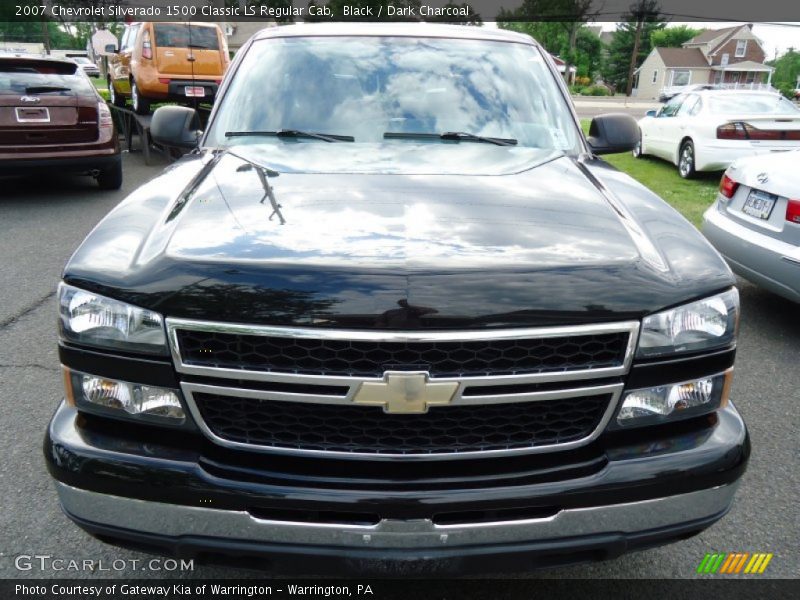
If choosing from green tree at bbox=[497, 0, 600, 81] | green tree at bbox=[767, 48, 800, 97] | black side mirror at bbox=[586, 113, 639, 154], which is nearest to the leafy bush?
green tree at bbox=[497, 0, 600, 81]

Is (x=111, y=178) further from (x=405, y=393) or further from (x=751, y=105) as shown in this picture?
(x=751, y=105)

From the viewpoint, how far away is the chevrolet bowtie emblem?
5.70 feet

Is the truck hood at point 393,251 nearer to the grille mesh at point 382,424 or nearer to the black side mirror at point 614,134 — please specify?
the grille mesh at point 382,424

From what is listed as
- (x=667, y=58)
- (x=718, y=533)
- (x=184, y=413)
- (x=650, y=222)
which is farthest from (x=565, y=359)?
(x=667, y=58)

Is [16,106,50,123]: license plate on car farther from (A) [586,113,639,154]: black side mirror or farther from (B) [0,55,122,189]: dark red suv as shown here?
(A) [586,113,639,154]: black side mirror

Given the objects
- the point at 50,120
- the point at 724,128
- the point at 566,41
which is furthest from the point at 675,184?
the point at 566,41

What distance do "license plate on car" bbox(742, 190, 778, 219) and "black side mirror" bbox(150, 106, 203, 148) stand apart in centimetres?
377

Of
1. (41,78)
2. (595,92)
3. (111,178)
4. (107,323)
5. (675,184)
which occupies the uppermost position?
(41,78)

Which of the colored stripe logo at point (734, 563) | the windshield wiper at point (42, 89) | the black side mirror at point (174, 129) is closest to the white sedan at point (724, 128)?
the windshield wiper at point (42, 89)

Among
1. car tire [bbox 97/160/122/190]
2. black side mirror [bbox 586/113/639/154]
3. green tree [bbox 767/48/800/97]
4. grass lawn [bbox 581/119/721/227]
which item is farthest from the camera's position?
green tree [bbox 767/48/800/97]

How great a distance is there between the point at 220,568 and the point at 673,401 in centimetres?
156

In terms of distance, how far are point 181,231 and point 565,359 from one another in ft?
3.77

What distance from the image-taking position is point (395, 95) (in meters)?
3.27

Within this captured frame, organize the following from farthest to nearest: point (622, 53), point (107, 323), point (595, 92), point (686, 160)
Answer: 1. point (622, 53)
2. point (595, 92)
3. point (686, 160)
4. point (107, 323)
